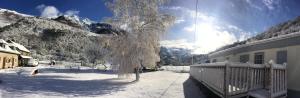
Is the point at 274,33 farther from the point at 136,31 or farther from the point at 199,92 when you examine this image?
the point at 136,31

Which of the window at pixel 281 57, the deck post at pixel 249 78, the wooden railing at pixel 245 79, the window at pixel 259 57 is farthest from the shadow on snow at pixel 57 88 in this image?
the window at pixel 281 57

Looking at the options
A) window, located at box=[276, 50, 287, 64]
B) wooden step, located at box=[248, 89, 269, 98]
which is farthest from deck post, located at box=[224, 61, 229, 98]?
window, located at box=[276, 50, 287, 64]

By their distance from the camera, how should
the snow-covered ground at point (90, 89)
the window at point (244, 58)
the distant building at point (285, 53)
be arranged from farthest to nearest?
the window at point (244, 58)
the snow-covered ground at point (90, 89)
the distant building at point (285, 53)

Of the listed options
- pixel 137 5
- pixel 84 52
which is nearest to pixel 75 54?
pixel 84 52

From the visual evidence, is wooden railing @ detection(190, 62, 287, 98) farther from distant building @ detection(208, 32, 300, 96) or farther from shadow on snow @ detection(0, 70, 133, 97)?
shadow on snow @ detection(0, 70, 133, 97)

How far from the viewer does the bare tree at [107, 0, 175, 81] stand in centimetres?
2556

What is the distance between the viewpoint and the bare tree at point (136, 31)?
25.6 metres

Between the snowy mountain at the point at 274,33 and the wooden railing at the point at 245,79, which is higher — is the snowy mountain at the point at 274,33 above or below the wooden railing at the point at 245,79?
above

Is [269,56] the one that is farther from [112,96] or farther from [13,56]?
[13,56]

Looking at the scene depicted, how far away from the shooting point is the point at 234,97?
35.9 ft

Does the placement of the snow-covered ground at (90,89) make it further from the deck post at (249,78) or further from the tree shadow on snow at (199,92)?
the deck post at (249,78)

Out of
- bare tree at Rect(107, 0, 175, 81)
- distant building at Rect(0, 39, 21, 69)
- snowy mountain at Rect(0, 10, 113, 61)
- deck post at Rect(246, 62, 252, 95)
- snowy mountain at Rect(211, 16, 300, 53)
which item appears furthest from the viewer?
snowy mountain at Rect(0, 10, 113, 61)

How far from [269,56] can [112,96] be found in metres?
7.58

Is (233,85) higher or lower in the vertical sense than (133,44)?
lower
